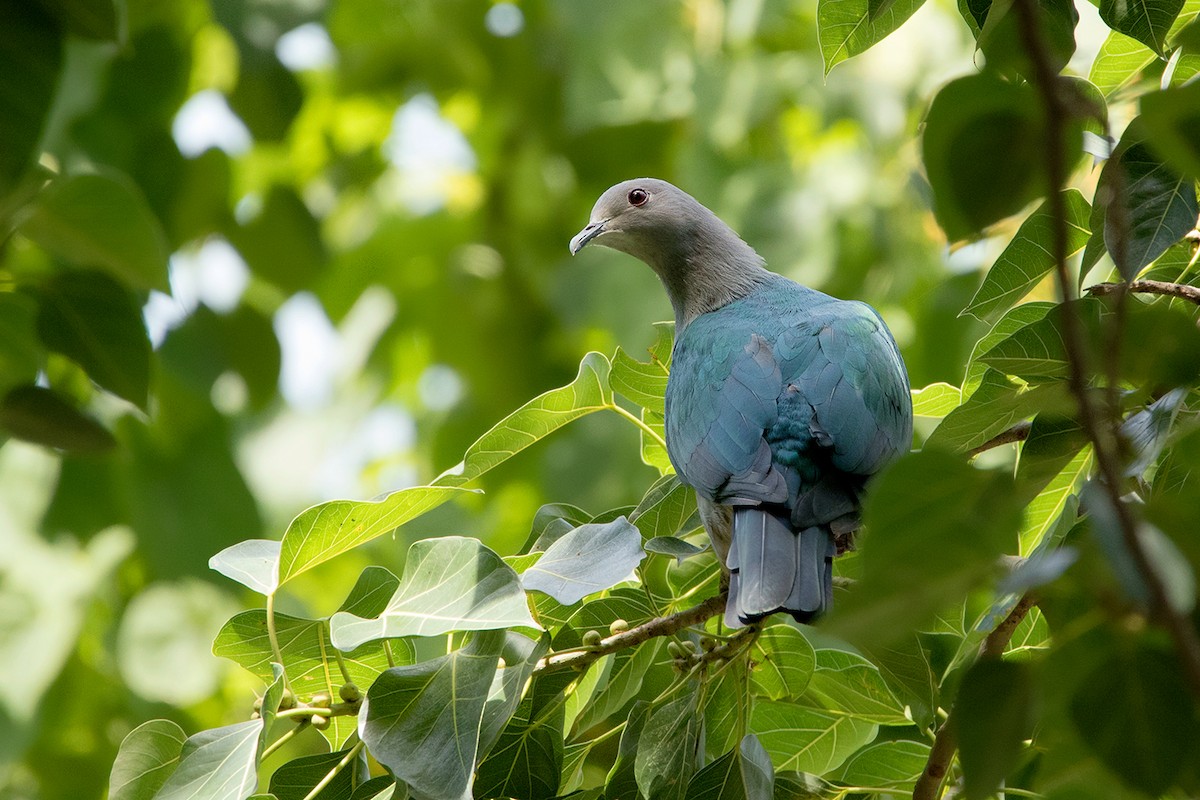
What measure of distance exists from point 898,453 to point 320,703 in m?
1.22

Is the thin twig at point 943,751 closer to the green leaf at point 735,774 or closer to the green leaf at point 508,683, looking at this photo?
the green leaf at point 735,774

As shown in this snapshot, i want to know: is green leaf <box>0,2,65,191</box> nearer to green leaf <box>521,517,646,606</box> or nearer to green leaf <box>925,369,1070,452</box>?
green leaf <box>521,517,646,606</box>

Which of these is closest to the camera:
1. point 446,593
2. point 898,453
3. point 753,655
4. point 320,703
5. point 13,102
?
point 13,102

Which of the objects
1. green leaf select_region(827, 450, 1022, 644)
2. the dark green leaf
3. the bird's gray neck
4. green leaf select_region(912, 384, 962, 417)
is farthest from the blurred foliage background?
green leaf select_region(827, 450, 1022, 644)

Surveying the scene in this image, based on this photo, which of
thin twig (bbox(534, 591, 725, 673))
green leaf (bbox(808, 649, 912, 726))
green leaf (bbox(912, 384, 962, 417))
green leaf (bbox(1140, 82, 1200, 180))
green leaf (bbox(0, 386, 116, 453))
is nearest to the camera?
green leaf (bbox(1140, 82, 1200, 180))

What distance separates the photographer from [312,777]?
1999 mm

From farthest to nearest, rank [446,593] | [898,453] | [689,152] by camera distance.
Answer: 1. [689,152]
2. [898,453]
3. [446,593]

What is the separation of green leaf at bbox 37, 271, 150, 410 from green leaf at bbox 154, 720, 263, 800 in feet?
1.85

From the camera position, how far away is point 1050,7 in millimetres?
1690

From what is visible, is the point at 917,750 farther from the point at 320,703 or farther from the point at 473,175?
the point at 473,175

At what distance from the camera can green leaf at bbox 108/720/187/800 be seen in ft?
6.52

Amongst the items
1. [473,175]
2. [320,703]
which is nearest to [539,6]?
[473,175]

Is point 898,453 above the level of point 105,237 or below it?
below

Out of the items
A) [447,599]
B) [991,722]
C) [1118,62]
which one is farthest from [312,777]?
[1118,62]
